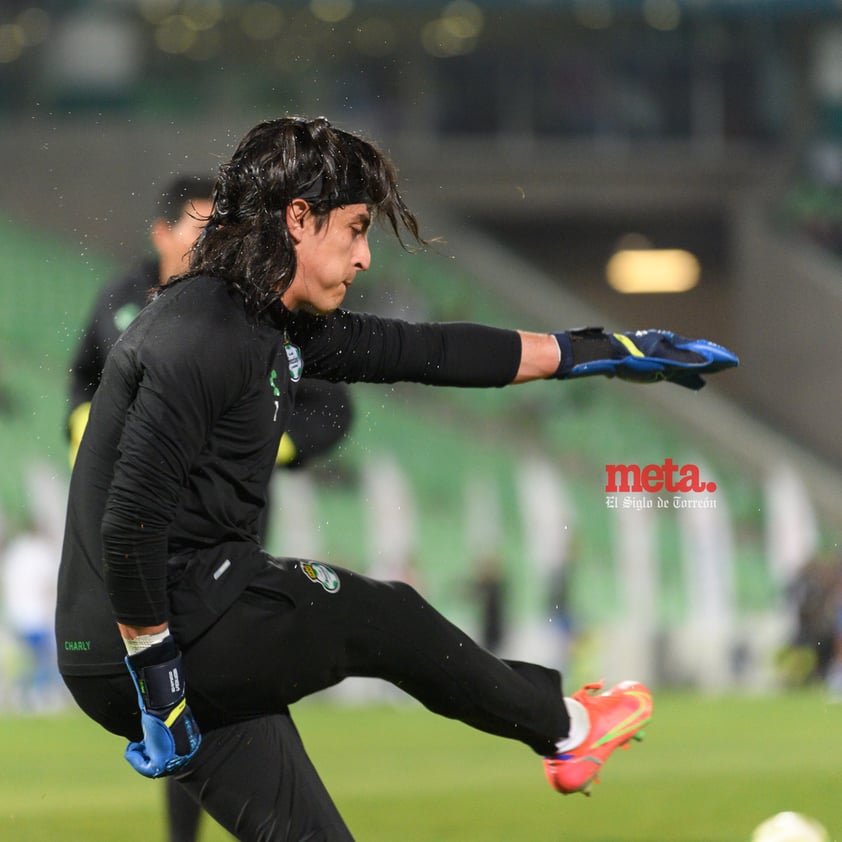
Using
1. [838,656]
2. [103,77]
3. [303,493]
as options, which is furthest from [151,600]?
[103,77]

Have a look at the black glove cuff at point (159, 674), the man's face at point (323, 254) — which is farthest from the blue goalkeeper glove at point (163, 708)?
the man's face at point (323, 254)

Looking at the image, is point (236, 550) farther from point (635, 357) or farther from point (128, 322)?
point (128, 322)

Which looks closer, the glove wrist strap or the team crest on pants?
the glove wrist strap

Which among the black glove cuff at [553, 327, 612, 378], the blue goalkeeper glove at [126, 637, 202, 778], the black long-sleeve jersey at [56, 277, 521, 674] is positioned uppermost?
the black glove cuff at [553, 327, 612, 378]

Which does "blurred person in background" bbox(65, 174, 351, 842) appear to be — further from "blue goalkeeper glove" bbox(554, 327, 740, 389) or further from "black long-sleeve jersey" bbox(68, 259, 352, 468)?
"blue goalkeeper glove" bbox(554, 327, 740, 389)

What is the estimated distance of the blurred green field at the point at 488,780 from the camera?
474cm

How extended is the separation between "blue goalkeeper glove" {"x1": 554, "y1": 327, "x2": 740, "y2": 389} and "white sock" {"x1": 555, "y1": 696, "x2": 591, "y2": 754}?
66cm

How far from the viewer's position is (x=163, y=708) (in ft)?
7.76

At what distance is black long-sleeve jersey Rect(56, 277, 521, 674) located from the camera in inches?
89.8

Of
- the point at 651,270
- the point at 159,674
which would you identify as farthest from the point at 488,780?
the point at 651,270

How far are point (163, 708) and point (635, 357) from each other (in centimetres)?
120

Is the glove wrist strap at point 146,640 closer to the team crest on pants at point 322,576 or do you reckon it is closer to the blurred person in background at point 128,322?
the team crest on pants at point 322,576

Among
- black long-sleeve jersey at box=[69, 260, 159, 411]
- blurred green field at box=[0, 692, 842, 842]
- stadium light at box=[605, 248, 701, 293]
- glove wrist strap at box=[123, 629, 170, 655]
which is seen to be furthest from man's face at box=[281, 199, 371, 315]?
stadium light at box=[605, 248, 701, 293]

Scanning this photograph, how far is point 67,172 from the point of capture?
5.40 m
